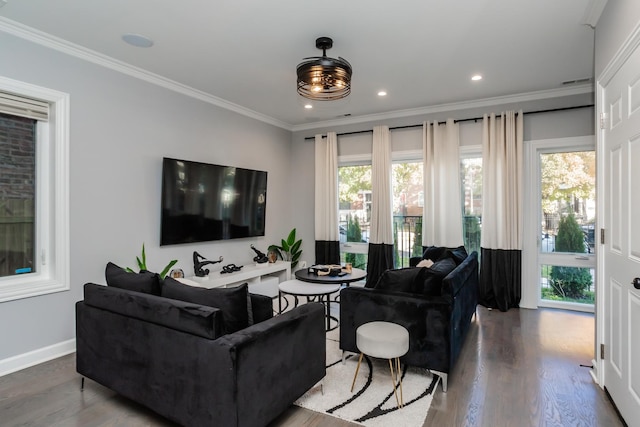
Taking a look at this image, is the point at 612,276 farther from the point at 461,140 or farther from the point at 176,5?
the point at 176,5

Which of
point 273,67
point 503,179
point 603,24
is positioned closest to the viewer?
point 603,24

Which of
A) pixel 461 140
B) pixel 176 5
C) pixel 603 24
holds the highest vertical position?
pixel 176 5

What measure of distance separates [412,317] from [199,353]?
61.8 inches

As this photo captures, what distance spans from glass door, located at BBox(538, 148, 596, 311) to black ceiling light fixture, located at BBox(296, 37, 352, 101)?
3.17 meters

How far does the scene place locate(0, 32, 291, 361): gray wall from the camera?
299 cm

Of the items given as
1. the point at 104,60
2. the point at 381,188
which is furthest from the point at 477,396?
the point at 104,60

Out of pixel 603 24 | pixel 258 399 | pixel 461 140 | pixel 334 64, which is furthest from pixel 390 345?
pixel 461 140

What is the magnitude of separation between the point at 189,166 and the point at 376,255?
300 cm

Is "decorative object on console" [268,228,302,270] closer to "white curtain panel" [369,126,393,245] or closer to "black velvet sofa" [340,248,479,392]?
"white curtain panel" [369,126,393,245]

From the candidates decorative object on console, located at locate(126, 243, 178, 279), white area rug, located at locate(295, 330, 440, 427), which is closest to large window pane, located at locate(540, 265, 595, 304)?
white area rug, located at locate(295, 330, 440, 427)

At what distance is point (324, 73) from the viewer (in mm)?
2928

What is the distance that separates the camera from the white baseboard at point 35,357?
9.30 feet

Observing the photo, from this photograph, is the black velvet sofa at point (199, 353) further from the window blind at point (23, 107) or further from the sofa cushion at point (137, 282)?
the window blind at point (23, 107)

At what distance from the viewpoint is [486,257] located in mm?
4711
